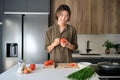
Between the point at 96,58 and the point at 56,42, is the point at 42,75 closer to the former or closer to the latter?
the point at 56,42

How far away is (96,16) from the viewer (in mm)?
4133

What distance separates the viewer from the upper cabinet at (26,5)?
12.5 feet

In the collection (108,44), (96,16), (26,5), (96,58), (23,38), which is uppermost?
(26,5)

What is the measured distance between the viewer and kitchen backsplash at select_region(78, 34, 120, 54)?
4.43 metres

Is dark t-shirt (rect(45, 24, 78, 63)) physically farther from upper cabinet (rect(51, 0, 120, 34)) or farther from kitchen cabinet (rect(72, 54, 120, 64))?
upper cabinet (rect(51, 0, 120, 34))

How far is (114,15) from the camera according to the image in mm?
4141

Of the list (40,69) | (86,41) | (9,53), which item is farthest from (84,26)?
(40,69)

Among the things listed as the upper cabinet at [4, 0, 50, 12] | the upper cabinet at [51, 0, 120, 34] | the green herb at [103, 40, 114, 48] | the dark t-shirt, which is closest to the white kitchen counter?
the dark t-shirt

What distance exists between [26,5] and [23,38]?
62 centimetres

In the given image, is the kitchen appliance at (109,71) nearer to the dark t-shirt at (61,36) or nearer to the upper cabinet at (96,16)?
the dark t-shirt at (61,36)

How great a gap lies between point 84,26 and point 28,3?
47.4 inches

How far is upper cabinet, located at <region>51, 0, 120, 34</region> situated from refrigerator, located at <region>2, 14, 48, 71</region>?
0.49m

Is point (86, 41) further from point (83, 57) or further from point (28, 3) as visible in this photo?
point (28, 3)

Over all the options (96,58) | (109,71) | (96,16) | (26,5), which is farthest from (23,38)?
(109,71)
